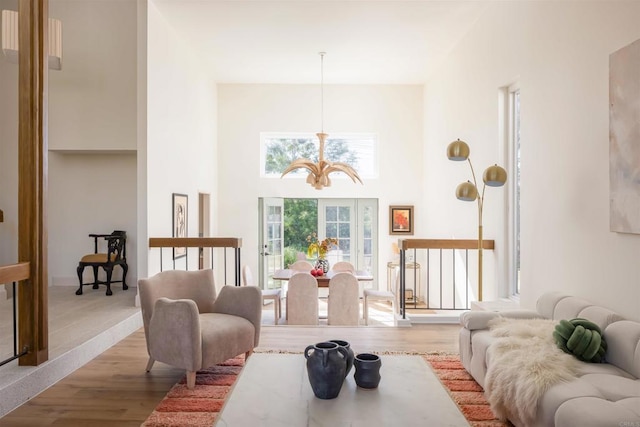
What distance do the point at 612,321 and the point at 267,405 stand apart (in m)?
2.12

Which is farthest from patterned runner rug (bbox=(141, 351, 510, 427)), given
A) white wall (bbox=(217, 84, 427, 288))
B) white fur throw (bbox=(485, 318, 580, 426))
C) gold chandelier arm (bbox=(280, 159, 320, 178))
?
white wall (bbox=(217, 84, 427, 288))

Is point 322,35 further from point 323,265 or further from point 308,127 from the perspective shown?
point 323,265

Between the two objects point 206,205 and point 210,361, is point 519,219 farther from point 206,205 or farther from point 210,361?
point 206,205

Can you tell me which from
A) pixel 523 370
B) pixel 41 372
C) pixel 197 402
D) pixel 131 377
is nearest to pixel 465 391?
pixel 523 370

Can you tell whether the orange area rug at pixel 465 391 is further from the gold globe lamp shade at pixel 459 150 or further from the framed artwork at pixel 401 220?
the framed artwork at pixel 401 220

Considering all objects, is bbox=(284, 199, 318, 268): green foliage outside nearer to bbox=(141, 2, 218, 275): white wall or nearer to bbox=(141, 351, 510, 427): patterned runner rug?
bbox=(141, 2, 218, 275): white wall

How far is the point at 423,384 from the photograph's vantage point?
2129mm

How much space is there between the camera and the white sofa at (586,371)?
1890 mm

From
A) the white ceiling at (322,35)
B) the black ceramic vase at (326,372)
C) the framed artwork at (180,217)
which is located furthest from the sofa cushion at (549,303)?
the framed artwork at (180,217)

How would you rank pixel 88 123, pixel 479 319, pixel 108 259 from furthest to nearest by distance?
1. pixel 88 123
2. pixel 108 259
3. pixel 479 319

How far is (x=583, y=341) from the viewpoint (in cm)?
249

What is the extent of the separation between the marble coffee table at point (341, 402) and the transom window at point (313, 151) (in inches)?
258

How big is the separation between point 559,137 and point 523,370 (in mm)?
2143

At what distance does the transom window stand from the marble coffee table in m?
6.55
